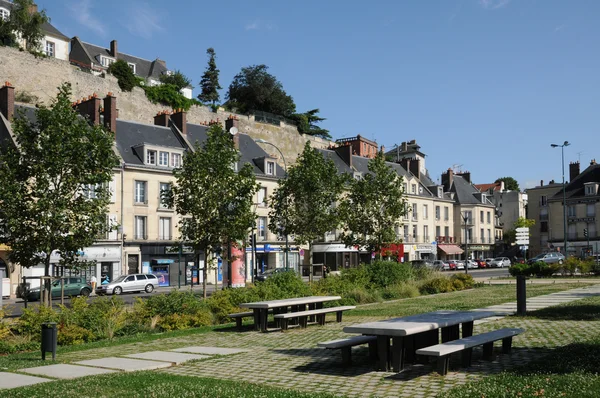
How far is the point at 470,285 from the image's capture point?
2730 cm

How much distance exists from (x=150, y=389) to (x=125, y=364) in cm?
240

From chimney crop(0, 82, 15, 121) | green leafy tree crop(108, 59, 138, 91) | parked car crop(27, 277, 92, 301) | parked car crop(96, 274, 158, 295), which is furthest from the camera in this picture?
→ green leafy tree crop(108, 59, 138, 91)

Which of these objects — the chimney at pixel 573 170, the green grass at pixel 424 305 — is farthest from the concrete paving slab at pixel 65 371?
the chimney at pixel 573 170

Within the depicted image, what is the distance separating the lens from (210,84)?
81125mm

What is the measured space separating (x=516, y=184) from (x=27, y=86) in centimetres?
8772

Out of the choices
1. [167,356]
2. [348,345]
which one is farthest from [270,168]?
[348,345]

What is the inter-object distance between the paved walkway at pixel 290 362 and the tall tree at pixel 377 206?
20.8 m

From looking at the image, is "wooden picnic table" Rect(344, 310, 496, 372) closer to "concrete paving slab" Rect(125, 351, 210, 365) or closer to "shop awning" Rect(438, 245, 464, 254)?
"concrete paving slab" Rect(125, 351, 210, 365)

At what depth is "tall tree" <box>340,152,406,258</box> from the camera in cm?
3419

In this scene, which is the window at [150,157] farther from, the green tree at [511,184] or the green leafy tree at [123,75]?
the green tree at [511,184]

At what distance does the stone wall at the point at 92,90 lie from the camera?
49562 mm

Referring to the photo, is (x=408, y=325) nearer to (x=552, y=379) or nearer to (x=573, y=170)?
(x=552, y=379)

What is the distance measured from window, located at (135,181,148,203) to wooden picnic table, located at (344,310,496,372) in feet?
111

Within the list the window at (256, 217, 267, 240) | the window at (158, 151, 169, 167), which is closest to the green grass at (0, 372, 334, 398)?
the window at (158, 151, 169, 167)
